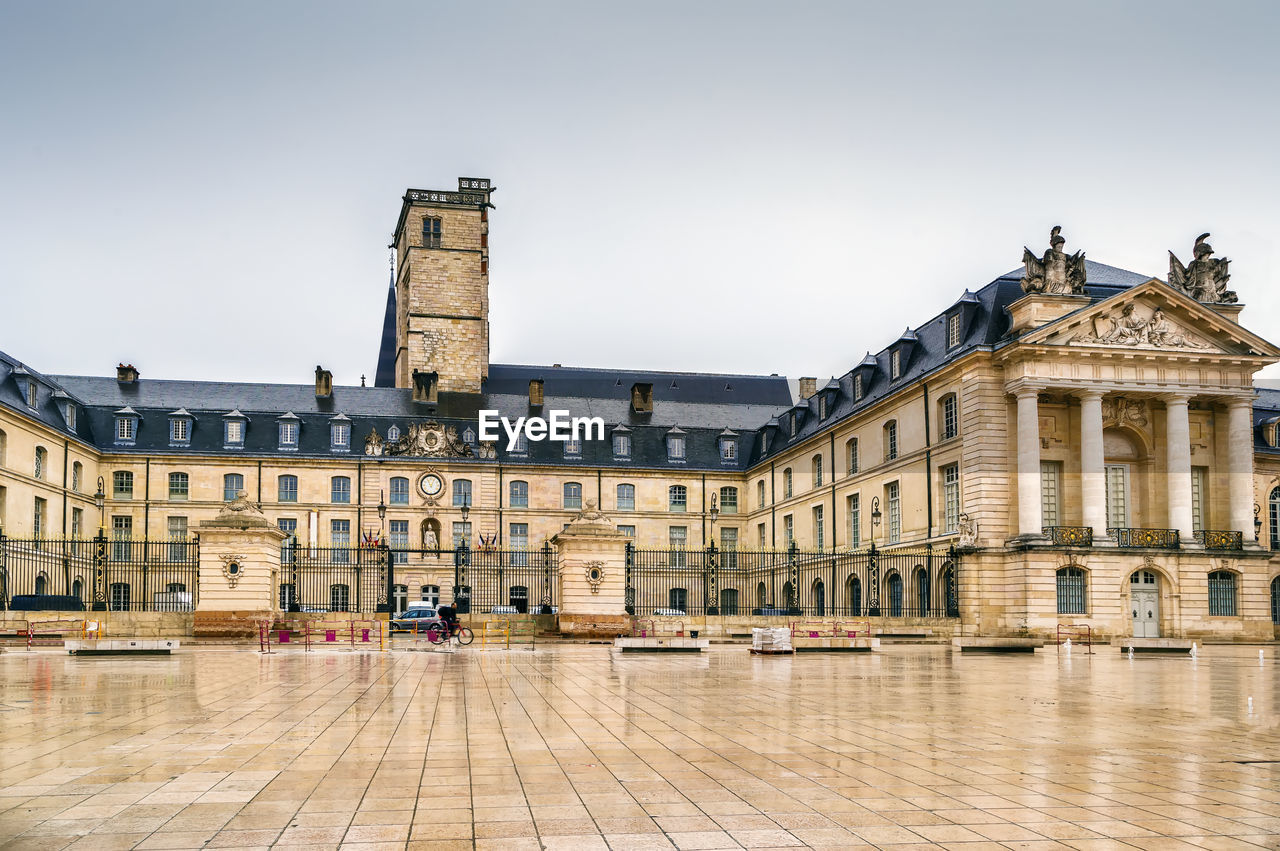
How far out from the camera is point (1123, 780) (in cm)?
895

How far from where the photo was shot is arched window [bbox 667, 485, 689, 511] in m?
66.0

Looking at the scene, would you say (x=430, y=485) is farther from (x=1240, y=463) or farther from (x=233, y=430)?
(x=1240, y=463)

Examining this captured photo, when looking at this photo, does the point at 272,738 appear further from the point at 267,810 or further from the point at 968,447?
the point at 968,447

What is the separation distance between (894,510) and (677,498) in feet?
65.3

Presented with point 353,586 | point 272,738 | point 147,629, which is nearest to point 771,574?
point 353,586

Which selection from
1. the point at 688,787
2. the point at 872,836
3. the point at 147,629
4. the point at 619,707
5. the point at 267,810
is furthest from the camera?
the point at 147,629

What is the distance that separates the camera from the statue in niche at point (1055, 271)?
41156mm

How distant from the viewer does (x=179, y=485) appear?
60438mm

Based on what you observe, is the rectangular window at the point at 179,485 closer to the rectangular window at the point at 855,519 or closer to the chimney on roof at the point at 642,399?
the chimney on roof at the point at 642,399

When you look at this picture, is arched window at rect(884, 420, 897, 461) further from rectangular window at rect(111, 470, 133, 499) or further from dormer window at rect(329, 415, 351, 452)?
rectangular window at rect(111, 470, 133, 499)

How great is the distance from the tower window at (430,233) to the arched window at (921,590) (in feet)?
132

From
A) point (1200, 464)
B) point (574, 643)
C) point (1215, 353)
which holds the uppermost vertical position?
point (1215, 353)

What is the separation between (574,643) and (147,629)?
444 inches

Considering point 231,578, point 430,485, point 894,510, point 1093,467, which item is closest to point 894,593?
point 894,510
